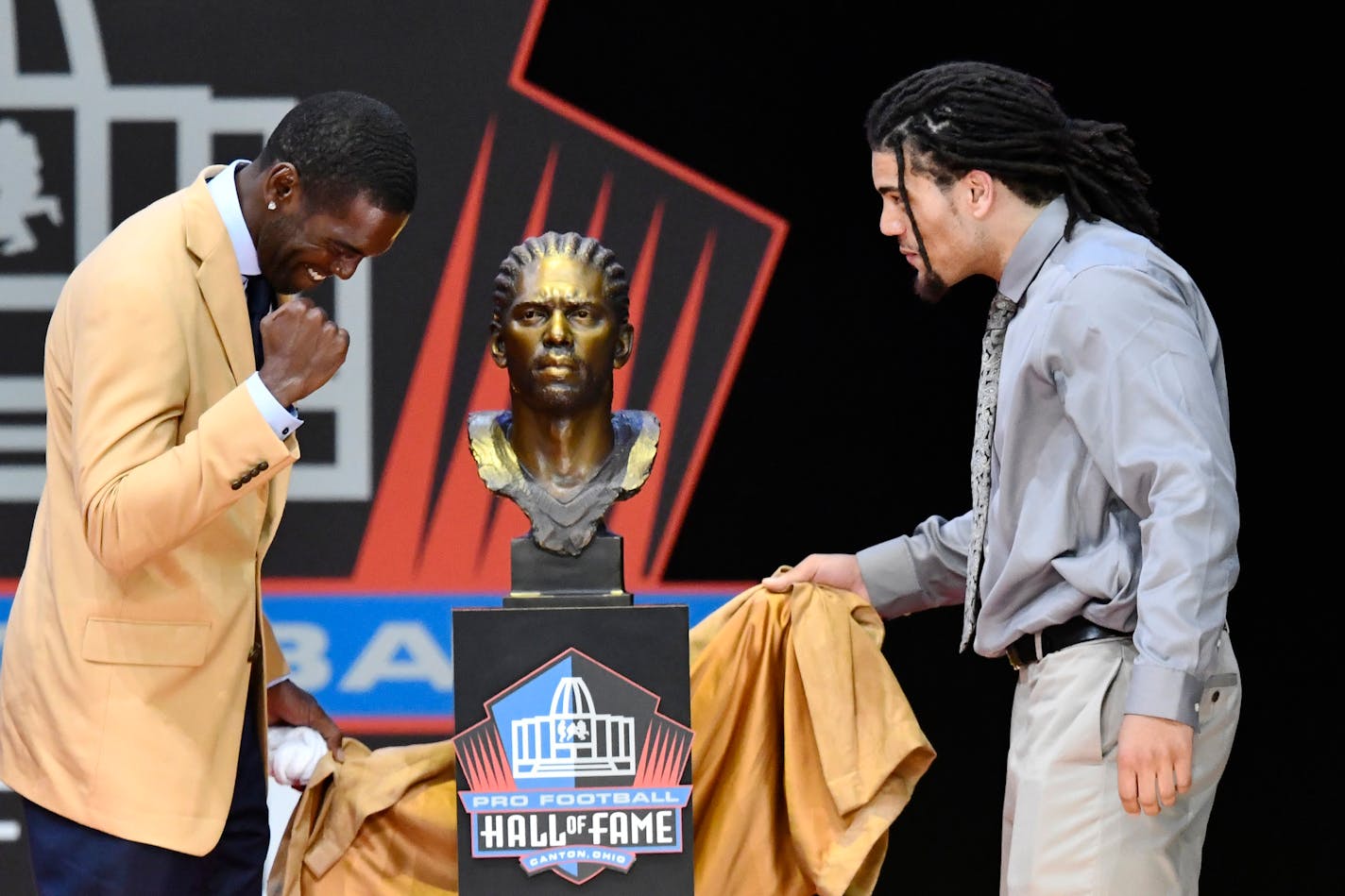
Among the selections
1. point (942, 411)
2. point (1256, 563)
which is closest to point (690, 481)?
point (942, 411)

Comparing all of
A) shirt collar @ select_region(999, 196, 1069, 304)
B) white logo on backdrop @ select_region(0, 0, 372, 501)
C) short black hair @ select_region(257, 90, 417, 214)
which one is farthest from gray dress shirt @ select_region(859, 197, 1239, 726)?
white logo on backdrop @ select_region(0, 0, 372, 501)

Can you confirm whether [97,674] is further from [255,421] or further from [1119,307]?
[1119,307]

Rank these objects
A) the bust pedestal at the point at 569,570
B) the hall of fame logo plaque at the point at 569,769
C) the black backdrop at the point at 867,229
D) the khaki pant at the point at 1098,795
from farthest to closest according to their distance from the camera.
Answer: the black backdrop at the point at 867,229 < the bust pedestal at the point at 569,570 < the hall of fame logo plaque at the point at 569,769 < the khaki pant at the point at 1098,795

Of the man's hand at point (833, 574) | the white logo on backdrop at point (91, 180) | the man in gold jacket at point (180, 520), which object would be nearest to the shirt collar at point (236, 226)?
the man in gold jacket at point (180, 520)

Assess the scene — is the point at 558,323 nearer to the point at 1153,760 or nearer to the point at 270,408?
the point at 270,408

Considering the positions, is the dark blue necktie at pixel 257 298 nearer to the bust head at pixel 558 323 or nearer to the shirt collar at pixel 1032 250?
the bust head at pixel 558 323

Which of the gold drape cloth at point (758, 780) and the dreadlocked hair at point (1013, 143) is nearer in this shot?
the dreadlocked hair at point (1013, 143)

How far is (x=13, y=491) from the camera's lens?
390 centimetres

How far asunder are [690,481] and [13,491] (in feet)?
5.46

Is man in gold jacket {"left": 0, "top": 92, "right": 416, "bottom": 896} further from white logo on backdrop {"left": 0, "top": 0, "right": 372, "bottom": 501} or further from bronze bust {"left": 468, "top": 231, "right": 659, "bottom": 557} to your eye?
white logo on backdrop {"left": 0, "top": 0, "right": 372, "bottom": 501}

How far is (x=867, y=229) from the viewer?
3822 mm

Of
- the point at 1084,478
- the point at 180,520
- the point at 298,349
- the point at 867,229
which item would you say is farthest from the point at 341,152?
the point at 867,229

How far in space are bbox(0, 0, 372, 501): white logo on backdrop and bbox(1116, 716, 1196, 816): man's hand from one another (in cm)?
232

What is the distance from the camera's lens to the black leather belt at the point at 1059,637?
6.95ft
